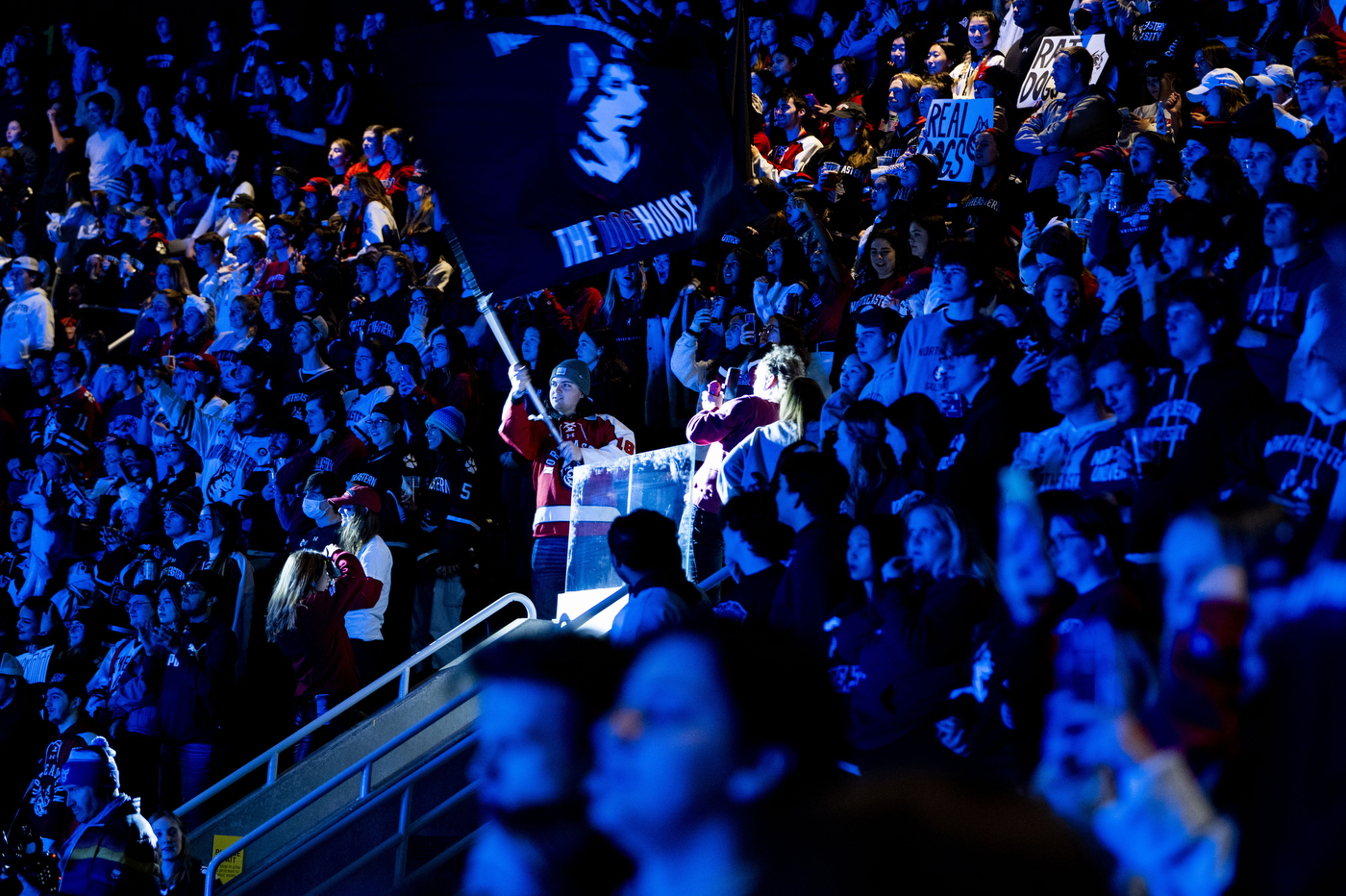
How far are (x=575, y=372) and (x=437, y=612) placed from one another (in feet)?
5.53

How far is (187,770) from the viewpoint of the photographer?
288 inches

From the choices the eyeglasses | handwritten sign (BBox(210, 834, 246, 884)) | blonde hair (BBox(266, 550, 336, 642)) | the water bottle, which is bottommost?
handwritten sign (BBox(210, 834, 246, 884))

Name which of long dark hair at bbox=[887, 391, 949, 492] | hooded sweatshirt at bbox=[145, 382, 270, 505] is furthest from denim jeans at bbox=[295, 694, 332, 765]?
long dark hair at bbox=[887, 391, 949, 492]

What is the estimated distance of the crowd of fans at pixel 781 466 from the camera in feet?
6.46

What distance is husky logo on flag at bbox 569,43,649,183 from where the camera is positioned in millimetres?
6426

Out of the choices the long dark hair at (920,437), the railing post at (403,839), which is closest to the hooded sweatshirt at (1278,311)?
the long dark hair at (920,437)

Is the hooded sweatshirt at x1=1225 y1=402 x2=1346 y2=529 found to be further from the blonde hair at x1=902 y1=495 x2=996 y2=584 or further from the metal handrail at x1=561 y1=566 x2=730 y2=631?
the metal handrail at x1=561 y1=566 x2=730 y2=631

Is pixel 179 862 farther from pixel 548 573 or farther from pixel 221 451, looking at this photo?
pixel 221 451

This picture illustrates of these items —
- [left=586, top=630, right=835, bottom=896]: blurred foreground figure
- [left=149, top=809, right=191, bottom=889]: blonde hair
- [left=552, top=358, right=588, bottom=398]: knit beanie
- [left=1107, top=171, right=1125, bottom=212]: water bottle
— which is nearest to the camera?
[left=586, top=630, right=835, bottom=896]: blurred foreground figure

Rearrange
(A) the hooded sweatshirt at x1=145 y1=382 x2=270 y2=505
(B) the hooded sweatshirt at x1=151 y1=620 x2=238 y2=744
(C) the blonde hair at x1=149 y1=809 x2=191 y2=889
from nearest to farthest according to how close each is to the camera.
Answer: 1. (C) the blonde hair at x1=149 y1=809 x2=191 y2=889
2. (B) the hooded sweatshirt at x1=151 y1=620 x2=238 y2=744
3. (A) the hooded sweatshirt at x1=145 y1=382 x2=270 y2=505

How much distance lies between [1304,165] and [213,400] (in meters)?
7.70

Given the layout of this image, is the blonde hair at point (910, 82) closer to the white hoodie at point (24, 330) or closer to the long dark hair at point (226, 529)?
the long dark hair at point (226, 529)

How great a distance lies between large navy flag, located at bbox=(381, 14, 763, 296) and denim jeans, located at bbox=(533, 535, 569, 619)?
1698 mm

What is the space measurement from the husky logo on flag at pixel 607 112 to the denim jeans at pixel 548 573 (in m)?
2.05
